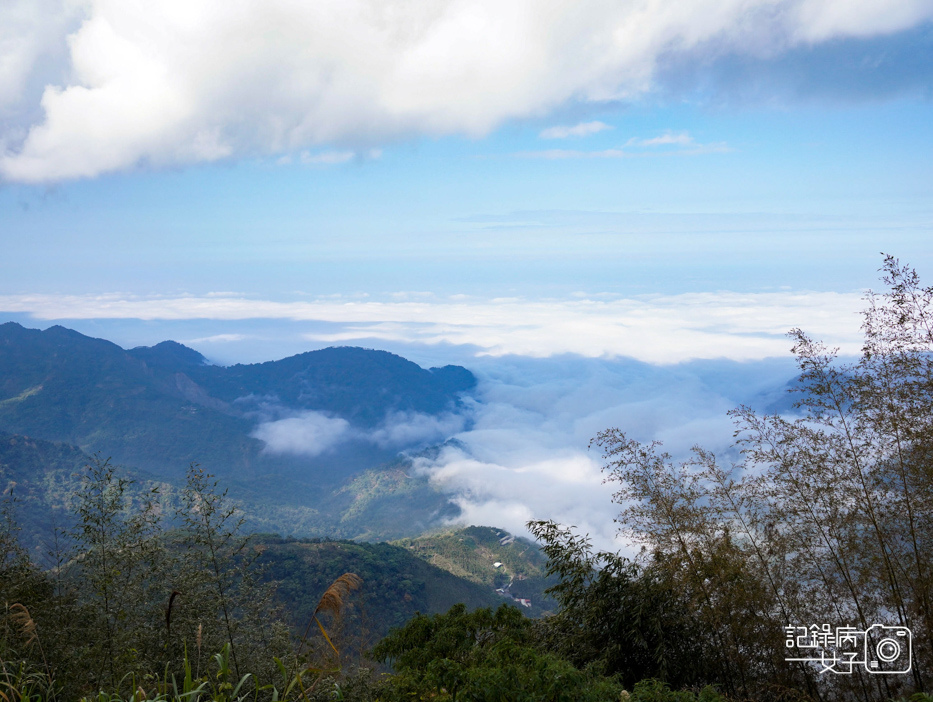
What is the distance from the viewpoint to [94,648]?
709cm

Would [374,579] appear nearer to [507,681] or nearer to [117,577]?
[117,577]

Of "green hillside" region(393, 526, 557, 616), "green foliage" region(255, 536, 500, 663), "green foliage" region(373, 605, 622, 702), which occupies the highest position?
"green foliage" region(373, 605, 622, 702)

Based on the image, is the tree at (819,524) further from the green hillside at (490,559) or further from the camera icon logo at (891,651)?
the green hillside at (490,559)

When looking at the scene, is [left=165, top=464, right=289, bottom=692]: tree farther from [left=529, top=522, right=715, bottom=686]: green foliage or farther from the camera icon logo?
the camera icon logo

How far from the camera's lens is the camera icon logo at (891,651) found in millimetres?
7328

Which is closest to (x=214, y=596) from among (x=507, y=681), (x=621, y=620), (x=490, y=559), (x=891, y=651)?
(x=507, y=681)

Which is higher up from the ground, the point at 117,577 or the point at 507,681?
the point at 117,577

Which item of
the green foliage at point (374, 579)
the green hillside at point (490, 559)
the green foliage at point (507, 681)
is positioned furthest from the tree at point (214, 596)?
the green hillside at point (490, 559)

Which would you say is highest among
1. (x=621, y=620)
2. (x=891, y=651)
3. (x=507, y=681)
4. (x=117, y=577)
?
(x=117, y=577)

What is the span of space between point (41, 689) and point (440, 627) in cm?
876

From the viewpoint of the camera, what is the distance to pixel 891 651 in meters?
7.41

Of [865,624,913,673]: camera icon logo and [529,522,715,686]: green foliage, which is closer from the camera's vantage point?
[865,624,913,673]: camera icon logo

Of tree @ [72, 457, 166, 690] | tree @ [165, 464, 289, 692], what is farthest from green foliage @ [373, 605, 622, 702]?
tree @ [72, 457, 166, 690]

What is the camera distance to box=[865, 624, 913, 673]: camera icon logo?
7.33 metres
